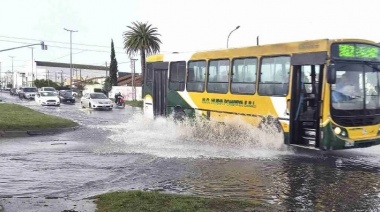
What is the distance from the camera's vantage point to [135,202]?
661 centimetres

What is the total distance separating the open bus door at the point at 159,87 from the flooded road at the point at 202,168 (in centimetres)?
259

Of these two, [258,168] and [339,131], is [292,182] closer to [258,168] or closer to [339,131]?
[258,168]

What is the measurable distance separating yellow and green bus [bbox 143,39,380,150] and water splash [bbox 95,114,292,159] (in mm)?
375

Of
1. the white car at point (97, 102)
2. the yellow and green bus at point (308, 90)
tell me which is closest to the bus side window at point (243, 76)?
the yellow and green bus at point (308, 90)

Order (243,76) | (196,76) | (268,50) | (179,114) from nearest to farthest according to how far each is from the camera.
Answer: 1. (268,50)
2. (243,76)
3. (196,76)
4. (179,114)

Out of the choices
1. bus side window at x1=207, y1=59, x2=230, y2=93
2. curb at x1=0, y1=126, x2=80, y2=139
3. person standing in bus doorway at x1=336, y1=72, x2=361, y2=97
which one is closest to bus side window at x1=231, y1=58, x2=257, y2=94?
bus side window at x1=207, y1=59, x2=230, y2=93

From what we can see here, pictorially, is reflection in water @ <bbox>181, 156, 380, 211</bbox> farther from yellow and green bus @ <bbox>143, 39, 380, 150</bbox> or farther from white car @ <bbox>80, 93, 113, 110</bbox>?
white car @ <bbox>80, 93, 113, 110</bbox>

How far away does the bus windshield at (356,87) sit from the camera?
1133 centimetres

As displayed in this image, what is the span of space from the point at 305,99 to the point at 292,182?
12.4 feet

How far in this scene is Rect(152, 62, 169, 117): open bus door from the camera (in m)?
18.6

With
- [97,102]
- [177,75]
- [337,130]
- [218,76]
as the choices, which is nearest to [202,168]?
[337,130]

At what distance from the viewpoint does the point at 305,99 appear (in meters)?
12.0

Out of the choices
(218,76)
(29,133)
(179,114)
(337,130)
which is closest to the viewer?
(337,130)

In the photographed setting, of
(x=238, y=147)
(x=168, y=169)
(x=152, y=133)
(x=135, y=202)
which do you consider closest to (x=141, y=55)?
(x=152, y=133)
